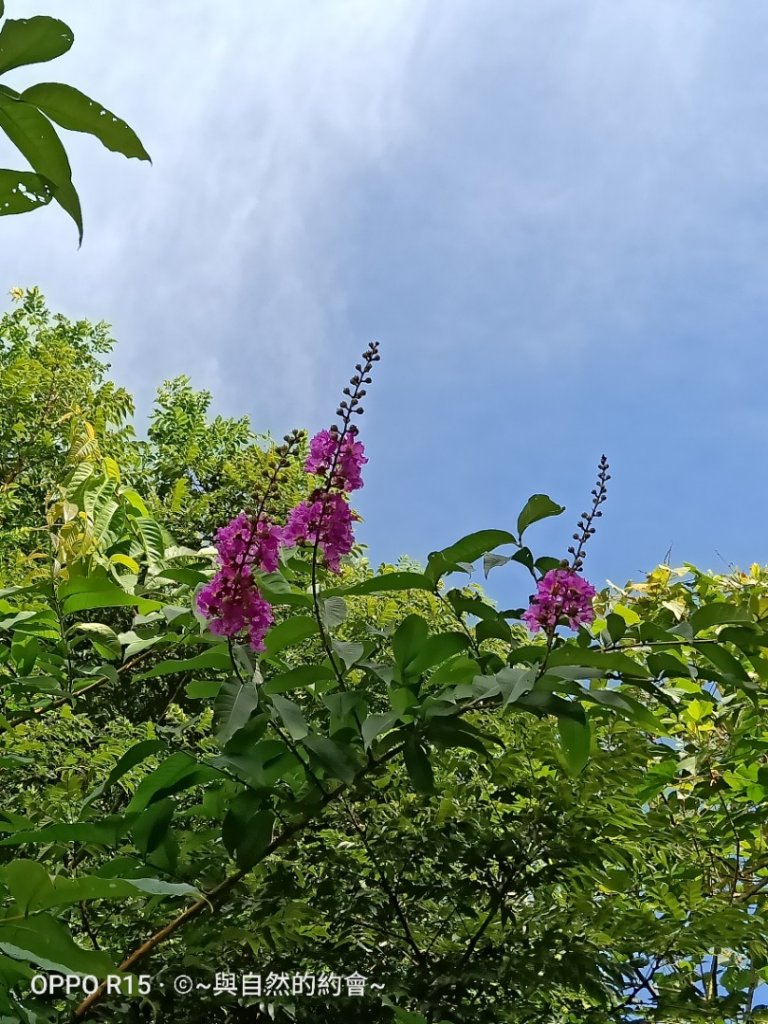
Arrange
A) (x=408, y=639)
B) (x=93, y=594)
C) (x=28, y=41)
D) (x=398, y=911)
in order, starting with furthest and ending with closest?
→ (x=398, y=911) → (x=93, y=594) → (x=408, y=639) → (x=28, y=41)

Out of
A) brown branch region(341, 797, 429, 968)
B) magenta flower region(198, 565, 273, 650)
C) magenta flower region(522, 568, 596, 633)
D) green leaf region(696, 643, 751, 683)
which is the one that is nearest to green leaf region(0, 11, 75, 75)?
magenta flower region(198, 565, 273, 650)

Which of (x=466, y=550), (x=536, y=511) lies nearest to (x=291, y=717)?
(x=466, y=550)

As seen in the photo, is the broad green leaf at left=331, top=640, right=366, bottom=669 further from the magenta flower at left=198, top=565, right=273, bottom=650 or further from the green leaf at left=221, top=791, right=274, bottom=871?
the green leaf at left=221, top=791, right=274, bottom=871

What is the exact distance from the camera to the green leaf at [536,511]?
115 cm

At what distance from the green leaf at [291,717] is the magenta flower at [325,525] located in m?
0.22

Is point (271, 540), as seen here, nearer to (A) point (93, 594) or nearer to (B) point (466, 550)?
(B) point (466, 550)

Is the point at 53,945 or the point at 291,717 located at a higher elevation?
the point at 291,717

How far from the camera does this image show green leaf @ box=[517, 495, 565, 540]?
1.15 m

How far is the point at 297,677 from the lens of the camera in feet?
3.51

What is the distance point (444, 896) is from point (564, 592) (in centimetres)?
97

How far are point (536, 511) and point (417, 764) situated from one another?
1.12 ft

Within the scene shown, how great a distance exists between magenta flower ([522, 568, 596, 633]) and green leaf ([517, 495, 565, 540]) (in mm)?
78

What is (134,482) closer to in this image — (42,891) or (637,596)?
(637,596)

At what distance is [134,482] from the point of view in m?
7.84
